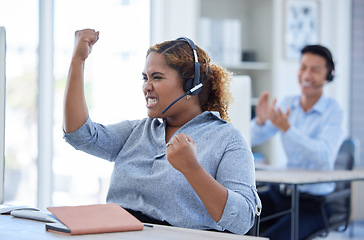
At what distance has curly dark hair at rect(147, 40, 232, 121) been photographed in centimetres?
146

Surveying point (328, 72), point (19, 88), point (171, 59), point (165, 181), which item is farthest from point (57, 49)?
point (165, 181)

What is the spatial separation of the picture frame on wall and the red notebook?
12.2ft

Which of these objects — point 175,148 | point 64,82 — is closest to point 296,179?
point 175,148

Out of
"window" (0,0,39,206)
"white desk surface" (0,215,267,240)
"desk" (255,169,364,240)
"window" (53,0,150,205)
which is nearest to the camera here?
"white desk surface" (0,215,267,240)

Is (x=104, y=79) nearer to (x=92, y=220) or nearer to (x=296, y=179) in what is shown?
(x=296, y=179)

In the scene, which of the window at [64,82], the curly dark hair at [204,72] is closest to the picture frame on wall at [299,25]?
the window at [64,82]

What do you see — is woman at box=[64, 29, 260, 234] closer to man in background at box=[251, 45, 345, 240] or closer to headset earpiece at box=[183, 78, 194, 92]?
headset earpiece at box=[183, 78, 194, 92]

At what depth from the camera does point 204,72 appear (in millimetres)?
1515

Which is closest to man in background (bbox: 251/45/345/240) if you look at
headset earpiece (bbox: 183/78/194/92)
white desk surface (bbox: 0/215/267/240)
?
headset earpiece (bbox: 183/78/194/92)

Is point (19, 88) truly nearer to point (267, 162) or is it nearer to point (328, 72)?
point (328, 72)

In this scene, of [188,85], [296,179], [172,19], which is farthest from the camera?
[172,19]

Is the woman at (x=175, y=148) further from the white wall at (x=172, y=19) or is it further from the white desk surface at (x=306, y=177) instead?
the white wall at (x=172, y=19)

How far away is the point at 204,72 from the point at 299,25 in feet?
11.2

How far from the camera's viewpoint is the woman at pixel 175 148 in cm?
115
